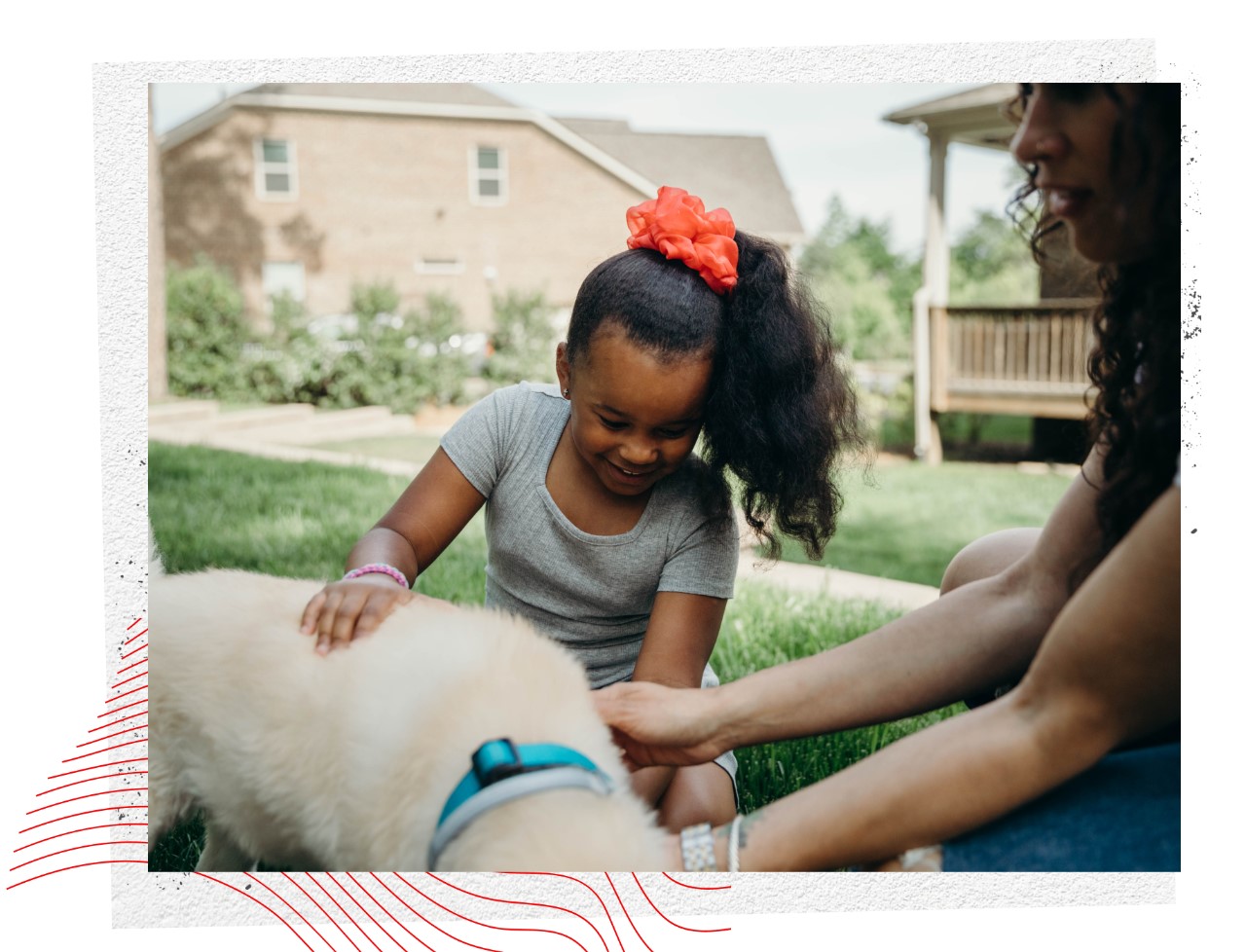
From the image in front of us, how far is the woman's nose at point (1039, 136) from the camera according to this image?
4.75 feet

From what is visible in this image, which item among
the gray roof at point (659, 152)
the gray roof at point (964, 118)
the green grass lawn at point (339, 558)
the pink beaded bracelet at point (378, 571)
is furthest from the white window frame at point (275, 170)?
the pink beaded bracelet at point (378, 571)

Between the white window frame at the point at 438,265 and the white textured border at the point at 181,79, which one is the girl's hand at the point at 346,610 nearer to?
the white textured border at the point at 181,79

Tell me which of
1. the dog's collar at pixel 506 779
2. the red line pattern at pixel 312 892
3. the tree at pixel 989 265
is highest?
the tree at pixel 989 265

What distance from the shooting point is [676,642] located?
1.85 meters

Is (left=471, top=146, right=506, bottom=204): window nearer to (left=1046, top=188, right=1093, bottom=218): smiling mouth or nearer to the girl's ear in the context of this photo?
the girl's ear

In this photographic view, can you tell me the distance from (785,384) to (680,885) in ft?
2.79

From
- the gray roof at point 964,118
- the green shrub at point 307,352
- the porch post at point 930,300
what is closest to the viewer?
the gray roof at point 964,118

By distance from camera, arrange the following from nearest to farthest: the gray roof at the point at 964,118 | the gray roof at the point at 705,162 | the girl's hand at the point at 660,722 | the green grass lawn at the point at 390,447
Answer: the girl's hand at the point at 660,722 < the gray roof at the point at 705,162 < the green grass lawn at the point at 390,447 < the gray roof at the point at 964,118

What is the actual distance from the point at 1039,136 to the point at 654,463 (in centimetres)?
78

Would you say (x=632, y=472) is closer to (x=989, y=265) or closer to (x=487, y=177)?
(x=487, y=177)

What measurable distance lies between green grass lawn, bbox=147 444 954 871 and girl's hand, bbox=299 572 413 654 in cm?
54

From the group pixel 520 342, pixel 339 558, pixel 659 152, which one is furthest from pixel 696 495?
pixel 520 342

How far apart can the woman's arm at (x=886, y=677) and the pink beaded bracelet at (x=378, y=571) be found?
1.31 ft

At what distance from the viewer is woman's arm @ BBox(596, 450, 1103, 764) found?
1587mm
